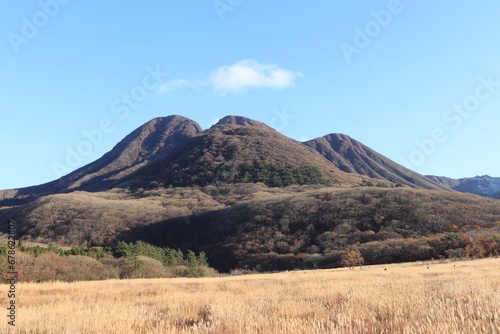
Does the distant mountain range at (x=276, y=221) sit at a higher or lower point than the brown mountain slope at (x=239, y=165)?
lower

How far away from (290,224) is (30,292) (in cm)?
5884

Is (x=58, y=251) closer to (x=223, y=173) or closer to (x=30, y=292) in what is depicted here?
(x=30, y=292)

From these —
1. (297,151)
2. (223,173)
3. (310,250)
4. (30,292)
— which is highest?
(297,151)

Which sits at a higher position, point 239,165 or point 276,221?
point 239,165

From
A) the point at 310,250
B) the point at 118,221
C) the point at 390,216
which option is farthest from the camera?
the point at 118,221

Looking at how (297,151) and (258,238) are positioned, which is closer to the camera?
(258,238)

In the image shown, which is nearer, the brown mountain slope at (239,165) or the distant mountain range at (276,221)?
the distant mountain range at (276,221)

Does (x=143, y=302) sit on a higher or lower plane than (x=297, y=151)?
lower

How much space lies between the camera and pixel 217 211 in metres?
86.8

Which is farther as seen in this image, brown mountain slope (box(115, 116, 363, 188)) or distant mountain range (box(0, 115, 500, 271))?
brown mountain slope (box(115, 116, 363, 188))

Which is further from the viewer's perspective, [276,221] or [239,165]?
[239,165]

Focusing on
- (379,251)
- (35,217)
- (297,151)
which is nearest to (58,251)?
(379,251)

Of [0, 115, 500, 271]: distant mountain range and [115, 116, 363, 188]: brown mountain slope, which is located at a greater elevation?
[115, 116, 363, 188]: brown mountain slope

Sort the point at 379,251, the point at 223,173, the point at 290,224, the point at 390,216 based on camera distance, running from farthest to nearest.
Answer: the point at 223,173, the point at 290,224, the point at 390,216, the point at 379,251
